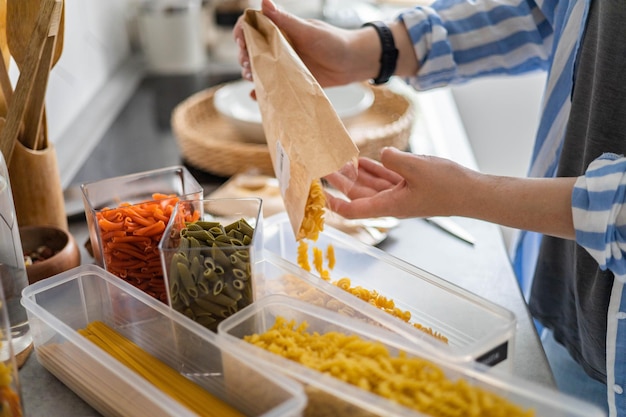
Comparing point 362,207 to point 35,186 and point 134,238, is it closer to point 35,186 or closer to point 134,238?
point 134,238

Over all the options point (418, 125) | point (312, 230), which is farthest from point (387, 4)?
point (312, 230)

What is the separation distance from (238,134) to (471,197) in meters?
0.73

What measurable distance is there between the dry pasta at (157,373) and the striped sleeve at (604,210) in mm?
372

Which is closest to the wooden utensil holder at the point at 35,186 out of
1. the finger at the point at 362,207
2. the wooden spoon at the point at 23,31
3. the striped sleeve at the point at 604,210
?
the wooden spoon at the point at 23,31

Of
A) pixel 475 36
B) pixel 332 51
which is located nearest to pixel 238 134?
pixel 332 51

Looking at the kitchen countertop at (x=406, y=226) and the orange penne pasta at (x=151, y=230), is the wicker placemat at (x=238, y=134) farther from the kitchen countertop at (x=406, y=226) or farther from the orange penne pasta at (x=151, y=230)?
the orange penne pasta at (x=151, y=230)

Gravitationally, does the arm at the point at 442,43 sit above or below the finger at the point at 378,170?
above

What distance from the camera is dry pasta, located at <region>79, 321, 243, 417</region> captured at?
64cm

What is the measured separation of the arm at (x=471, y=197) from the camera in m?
0.69

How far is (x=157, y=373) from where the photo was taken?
2.23ft

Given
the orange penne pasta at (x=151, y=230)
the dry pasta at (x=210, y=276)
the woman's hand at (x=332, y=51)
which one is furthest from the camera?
the woman's hand at (x=332, y=51)

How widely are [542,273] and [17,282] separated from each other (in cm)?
71

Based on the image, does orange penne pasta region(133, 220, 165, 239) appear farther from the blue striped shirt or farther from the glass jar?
the blue striped shirt

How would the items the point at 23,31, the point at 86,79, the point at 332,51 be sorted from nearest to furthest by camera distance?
the point at 23,31 → the point at 332,51 → the point at 86,79
